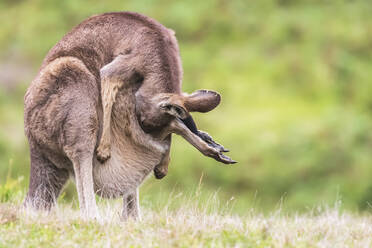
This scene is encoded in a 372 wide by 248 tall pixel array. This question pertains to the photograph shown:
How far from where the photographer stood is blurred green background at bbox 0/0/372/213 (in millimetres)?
15242

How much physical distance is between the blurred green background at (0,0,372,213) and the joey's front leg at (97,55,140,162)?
6.46 metres

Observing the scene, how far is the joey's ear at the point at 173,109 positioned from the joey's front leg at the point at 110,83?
461 millimetres

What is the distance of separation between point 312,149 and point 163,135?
→ 9.38 metres

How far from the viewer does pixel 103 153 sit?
271 inches

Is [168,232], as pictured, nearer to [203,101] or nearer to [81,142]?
[203,101]

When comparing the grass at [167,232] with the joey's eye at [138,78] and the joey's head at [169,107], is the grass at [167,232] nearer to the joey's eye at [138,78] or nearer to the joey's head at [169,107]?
the joey's head at [169,107]

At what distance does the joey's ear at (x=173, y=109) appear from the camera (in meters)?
6.69

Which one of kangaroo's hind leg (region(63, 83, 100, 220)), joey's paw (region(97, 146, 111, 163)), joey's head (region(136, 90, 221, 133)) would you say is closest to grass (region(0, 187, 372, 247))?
kangaroo's hind leg (region(63, 83, 100, 220))

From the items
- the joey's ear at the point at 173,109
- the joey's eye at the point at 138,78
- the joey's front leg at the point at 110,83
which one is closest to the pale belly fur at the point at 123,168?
the joey's front leg at the point at 110,83

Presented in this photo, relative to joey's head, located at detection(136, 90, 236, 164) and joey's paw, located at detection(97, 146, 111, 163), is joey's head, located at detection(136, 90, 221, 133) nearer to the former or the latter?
joey's head, located at detection(136, 90, 236, 164)

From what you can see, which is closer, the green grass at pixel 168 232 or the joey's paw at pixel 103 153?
the green grass at pixel 168 232

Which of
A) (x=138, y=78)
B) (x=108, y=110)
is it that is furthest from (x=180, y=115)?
(x=108, y=110)

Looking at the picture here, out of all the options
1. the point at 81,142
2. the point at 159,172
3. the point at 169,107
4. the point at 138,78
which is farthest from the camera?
the point at 159,172

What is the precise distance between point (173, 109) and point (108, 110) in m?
0.65
